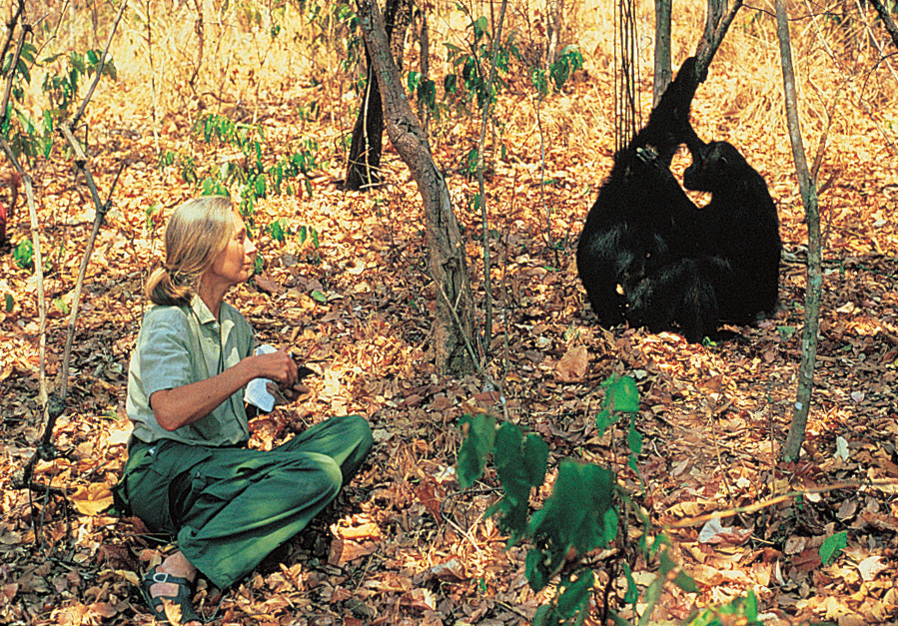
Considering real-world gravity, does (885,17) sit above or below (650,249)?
above

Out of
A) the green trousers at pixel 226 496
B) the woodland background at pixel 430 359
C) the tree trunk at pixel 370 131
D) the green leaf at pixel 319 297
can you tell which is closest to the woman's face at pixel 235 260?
the green trousers at pixel 226 496

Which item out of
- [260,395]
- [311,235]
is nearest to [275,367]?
[260,395]

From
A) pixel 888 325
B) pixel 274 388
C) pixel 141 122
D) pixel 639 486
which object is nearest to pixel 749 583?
pixel 639 486

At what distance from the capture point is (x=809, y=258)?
286 cm

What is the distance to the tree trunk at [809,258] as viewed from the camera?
261 cm

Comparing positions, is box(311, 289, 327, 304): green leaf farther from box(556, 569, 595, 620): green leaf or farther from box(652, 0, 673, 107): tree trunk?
box(556, 569, 595, 620): green leaf

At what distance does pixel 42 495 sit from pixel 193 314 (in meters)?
0.96

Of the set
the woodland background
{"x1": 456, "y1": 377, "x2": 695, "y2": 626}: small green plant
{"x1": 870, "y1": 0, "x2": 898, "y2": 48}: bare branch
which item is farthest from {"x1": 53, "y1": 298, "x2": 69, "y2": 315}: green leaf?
{"x1": 870, "y1": 0, "x2": 898, "y2": 48}: bare branch

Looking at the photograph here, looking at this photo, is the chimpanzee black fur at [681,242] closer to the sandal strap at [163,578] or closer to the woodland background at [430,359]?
the woodland background at [430,359]

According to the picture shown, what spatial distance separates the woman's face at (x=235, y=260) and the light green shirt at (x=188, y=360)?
0.40 ft

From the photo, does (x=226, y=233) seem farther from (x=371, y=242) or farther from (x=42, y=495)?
(x=371, y=242)

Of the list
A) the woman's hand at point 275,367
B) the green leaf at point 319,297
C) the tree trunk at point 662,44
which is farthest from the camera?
the green leaf at point 319,297

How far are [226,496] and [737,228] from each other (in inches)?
119

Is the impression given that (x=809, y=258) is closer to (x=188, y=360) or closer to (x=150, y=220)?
(x=188, y=360)
